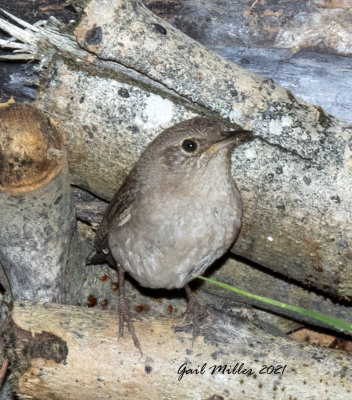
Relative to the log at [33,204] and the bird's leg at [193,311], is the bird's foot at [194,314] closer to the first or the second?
the bird's leg at [193,311]

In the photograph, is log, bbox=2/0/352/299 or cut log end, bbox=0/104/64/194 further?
log, bbox=2/0/352/299

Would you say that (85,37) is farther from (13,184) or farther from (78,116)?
(13,184)

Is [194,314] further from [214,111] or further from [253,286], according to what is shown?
[253,286]

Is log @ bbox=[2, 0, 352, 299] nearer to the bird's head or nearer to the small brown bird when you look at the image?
the small brown bird

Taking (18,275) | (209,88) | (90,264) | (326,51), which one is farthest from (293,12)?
(18,275)

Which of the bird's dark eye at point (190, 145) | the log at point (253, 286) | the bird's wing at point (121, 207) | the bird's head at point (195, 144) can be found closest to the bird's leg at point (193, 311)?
the log at point (253, 286)

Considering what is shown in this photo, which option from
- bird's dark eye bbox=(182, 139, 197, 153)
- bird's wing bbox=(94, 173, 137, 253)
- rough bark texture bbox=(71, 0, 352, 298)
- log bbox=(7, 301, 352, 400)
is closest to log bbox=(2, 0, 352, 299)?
rough bark texture bbox=(71, 0, 352, 298)
